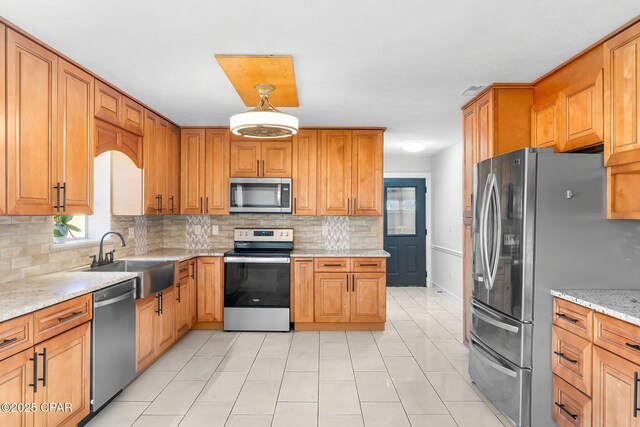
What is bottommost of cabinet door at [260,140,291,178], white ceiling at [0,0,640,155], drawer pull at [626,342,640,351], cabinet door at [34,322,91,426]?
cabinet door at [34,322,91,426]

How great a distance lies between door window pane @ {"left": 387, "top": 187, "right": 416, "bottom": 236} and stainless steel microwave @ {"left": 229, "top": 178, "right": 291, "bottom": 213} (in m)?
2.81

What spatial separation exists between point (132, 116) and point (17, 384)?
7.89 feet

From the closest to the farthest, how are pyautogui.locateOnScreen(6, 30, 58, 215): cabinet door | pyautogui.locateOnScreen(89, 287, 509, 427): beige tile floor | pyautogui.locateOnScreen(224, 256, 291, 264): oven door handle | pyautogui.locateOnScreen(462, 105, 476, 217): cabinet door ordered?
pyautogui.locateOnScreen(6, 30, 58, 215): cabinet door, pyautogui.locateOnScreen(89, 287, 509, 427): beige tile floor, pyautogui.locateOnScreen(462, 105, 476, 217): cabinet door, pyautogui.locateOnScreen(224, 256, 291, 264): oven door handle

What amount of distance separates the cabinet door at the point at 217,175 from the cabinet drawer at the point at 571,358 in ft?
11.7

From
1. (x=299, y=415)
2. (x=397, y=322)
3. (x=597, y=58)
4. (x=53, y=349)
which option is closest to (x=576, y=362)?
(x=299, y=415)

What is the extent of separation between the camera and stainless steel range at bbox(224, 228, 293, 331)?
13.6 feet

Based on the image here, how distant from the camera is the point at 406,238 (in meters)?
6.68

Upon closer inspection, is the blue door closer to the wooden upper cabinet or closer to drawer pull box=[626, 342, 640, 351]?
the wooden upper cabinet

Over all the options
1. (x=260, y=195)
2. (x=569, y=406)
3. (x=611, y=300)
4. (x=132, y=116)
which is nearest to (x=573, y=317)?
(x=611, y=300)

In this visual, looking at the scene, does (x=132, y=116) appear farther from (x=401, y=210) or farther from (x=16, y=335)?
(x=401, y=210)

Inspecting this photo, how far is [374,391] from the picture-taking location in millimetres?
2787

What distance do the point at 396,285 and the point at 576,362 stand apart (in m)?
4.65

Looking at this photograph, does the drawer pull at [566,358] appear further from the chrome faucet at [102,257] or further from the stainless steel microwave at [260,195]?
the chrome faucet at [102,257]

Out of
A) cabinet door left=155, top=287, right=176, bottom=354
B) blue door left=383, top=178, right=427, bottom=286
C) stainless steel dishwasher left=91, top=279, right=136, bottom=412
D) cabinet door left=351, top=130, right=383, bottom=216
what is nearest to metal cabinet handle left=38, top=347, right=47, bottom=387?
stainless steel dishwasher left=91, top=279, right=136, bottom=412
